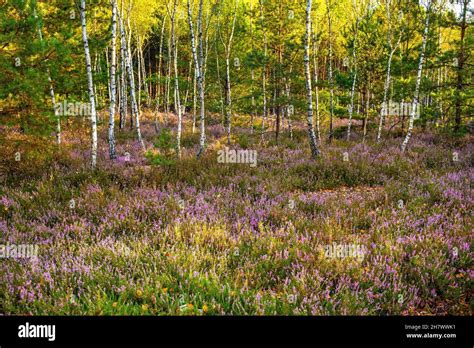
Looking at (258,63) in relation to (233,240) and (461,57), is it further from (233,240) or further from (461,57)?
(233,240)

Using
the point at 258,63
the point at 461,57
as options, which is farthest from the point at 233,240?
the point at 461,57

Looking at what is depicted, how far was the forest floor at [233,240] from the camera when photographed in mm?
3574

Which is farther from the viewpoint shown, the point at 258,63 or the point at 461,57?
the point at 258,63

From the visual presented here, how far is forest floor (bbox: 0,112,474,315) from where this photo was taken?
357cm

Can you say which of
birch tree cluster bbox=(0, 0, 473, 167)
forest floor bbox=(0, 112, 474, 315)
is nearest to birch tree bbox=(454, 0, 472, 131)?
birch tree cluster bbox=(0, 0, 473, 167)

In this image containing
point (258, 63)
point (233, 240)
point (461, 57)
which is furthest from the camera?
point (258, 63)

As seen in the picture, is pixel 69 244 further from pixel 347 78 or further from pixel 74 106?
pixel 347 78

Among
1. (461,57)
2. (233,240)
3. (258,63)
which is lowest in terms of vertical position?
(233,240)

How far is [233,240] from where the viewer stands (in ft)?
16.5

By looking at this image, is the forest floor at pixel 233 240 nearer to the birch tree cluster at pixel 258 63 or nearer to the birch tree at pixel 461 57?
the birch tree cluster at pixel 258 63

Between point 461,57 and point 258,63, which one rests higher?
point 461,57
